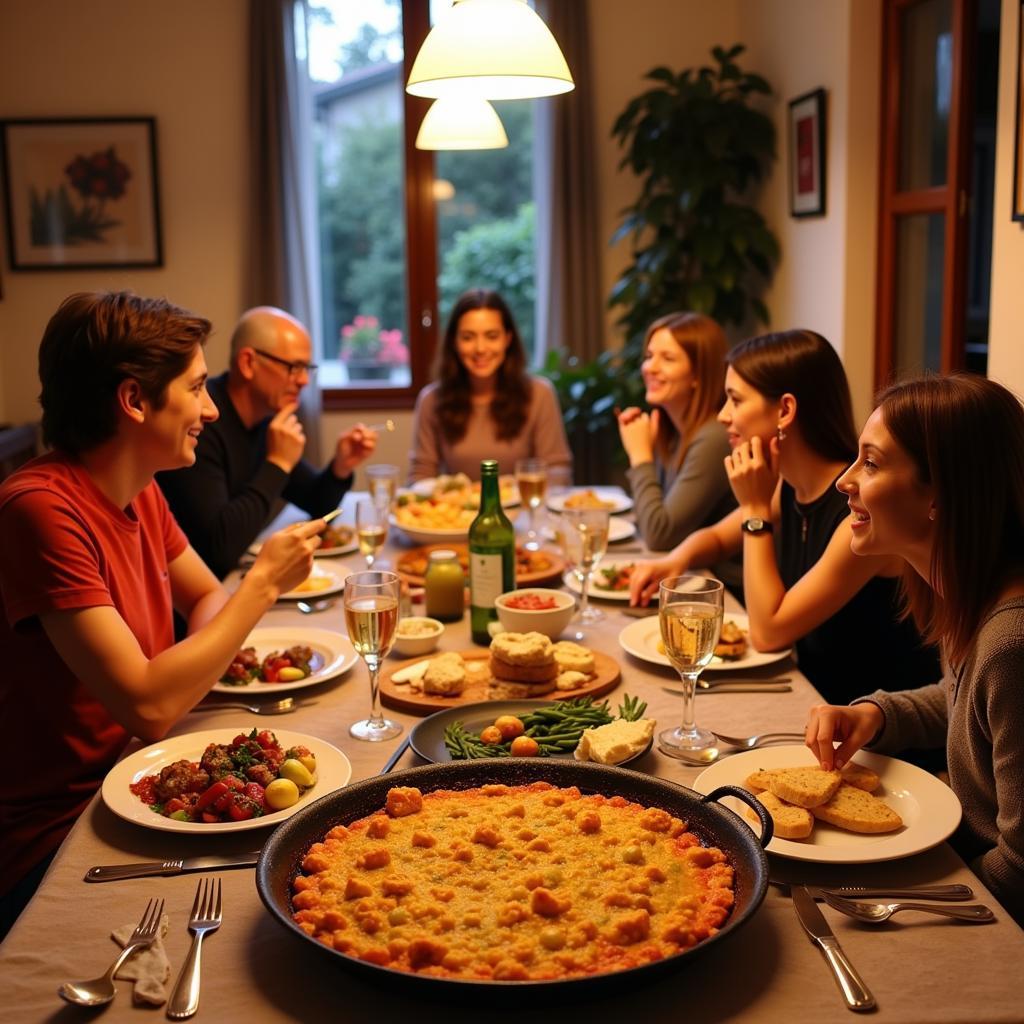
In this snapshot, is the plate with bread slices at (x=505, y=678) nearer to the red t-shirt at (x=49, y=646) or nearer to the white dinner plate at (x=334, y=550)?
the red t-shirt at (x=49, y=646)

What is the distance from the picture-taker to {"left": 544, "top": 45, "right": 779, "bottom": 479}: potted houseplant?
16.3ft

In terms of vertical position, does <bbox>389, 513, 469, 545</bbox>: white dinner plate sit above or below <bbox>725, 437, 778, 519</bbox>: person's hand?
below

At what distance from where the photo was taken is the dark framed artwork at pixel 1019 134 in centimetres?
A: 303

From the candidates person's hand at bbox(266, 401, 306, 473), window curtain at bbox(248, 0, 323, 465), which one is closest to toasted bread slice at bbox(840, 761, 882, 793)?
person's hand at bbox(266, 401, 306, 473)

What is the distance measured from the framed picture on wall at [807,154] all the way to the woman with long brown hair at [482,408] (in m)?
1.31

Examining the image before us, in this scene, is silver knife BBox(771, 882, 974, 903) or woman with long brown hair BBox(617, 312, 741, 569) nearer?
silver knife BBox(771, 882, 974, 903)

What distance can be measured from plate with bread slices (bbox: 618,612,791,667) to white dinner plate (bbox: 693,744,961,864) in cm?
40

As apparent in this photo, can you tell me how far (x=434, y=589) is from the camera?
2.32 m

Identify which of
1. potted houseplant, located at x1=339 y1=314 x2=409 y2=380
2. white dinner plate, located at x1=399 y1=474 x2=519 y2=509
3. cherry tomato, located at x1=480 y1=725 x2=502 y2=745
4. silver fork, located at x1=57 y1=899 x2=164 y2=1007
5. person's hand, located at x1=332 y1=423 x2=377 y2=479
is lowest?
→ silver fork, located at x1=57 y1=899 x2=164 y2=1007

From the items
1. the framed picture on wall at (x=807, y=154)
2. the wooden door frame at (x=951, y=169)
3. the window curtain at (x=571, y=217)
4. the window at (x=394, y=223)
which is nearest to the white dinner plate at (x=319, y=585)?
the wooden door frame at (x=951, y=169)

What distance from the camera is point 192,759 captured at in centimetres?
158

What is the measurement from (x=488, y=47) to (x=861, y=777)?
1298 mm

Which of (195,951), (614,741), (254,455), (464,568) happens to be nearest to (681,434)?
(464,568)

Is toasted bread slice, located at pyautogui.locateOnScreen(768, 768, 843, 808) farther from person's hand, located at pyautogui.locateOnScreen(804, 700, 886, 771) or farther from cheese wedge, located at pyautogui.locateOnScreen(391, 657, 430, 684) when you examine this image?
cheese wedge, located at pyautogui.locateOnScreen(391, 657, 430, 684)
